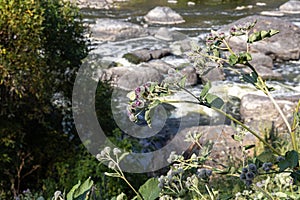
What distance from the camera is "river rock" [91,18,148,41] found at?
1004 centimetres

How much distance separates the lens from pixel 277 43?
9.42 meters

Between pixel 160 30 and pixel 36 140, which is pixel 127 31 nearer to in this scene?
pixel 160 30

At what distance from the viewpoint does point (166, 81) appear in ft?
3.10

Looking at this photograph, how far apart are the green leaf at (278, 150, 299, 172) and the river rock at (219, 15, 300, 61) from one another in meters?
8.26

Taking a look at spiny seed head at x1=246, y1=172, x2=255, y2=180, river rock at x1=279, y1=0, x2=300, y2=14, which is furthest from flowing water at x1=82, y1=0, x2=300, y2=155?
spiny seed head at x1=246, y1=172, x2=255, y2=180

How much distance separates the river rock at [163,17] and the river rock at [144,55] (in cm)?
256

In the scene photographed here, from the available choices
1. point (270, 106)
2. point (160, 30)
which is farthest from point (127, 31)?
point (270, 106)

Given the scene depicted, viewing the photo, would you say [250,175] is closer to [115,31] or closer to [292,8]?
[115,31]

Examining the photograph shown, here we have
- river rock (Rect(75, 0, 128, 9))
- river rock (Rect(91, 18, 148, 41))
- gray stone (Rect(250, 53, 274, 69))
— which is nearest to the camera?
gray stone (Rect(250, 53, 274, 69))

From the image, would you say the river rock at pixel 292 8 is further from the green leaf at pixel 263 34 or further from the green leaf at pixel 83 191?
the green leaf at pixel 83 191

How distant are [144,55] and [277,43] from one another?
276 cm

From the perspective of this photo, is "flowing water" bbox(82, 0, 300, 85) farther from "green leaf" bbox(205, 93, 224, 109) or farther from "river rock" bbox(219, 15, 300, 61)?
"green leaf" bbox(205, 93, 224, 109)

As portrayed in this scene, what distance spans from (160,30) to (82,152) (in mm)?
6564

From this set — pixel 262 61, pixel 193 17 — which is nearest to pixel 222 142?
pixel 262 61
